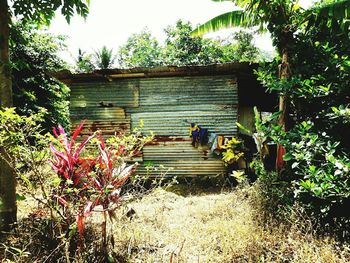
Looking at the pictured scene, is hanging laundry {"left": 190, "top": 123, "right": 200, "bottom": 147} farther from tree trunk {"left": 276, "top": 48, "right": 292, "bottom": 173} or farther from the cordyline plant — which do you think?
the cordyline plant

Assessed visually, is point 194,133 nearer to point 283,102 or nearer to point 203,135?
point 203,135

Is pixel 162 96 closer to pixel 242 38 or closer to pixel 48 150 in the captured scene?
pixel 48 150

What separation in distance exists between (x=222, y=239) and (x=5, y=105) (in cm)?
351

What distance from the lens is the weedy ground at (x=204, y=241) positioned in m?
3.02

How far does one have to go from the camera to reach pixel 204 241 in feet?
11.5

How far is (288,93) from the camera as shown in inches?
180

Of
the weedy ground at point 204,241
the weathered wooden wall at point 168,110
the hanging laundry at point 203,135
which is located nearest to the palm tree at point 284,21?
the weedy ground at point 204,241

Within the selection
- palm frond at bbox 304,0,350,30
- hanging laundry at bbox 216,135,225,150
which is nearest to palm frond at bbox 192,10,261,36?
palm frond at bbox 304,0,350,30

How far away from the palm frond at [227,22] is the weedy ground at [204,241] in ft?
14.4

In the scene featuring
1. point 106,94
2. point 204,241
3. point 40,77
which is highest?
point 40,77

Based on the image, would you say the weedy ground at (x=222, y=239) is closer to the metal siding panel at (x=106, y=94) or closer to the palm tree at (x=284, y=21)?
the palm tree at (x=284, y=21)

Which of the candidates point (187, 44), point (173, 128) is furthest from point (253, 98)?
point (187, 44)

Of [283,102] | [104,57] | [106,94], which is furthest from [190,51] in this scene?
[283,102]

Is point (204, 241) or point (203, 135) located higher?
point (203, 135)
